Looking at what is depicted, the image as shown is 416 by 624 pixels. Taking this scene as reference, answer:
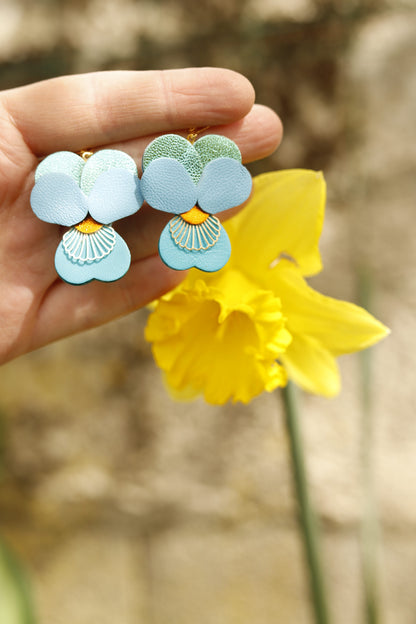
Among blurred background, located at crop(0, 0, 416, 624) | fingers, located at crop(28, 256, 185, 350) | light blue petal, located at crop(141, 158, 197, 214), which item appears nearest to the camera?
light blue petal, located at crop(141, 158, 197, 214)

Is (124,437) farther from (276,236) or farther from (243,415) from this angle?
(276,236)

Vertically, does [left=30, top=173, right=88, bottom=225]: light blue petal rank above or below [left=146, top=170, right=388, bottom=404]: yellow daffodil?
above

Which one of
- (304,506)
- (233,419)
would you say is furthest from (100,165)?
(233,419)

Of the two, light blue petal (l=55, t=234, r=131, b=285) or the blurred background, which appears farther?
the blurred background

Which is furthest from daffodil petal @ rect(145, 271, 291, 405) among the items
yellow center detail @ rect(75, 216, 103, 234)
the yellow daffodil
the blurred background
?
the blurred background

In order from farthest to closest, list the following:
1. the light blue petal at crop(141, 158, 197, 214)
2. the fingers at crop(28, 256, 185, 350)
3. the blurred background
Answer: the blurred background
the fingers at crop(28, 256, 185, 350)
the light blue petal at crop(141, 158, 197, 214)

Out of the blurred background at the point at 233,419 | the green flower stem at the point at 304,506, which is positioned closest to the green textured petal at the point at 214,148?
the green flower stem at the point at 304,506

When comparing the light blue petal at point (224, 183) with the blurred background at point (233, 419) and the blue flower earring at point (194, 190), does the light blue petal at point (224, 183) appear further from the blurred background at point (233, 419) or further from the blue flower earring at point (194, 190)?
the blurred background at point (233, 419)

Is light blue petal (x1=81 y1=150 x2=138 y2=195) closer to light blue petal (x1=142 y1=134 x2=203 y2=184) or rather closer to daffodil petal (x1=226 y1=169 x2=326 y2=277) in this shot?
light blue petal (x1=142 y1=134 x2=203 y2=184)
